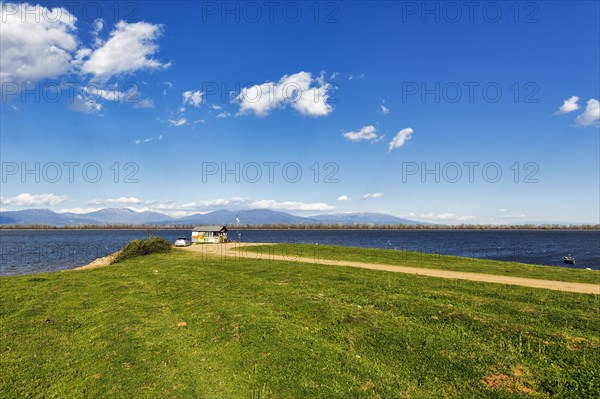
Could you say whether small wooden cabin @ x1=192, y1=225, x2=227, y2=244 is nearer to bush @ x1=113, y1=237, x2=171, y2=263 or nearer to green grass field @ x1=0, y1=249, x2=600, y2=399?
bush @ x1=113, y1=237, x2=171, y2=263

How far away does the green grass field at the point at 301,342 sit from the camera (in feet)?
34.5

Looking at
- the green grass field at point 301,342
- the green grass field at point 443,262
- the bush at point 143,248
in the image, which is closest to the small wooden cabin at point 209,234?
the bush at point 143,248

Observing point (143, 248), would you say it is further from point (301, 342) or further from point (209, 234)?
point (301, 342)

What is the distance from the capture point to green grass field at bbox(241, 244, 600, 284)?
31.1 meters

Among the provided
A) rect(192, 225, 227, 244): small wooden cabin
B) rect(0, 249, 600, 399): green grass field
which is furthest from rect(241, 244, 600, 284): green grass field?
rect(192, 225, 227, 244): small wooden cabin

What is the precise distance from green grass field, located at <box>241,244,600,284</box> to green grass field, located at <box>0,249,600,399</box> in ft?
34.9

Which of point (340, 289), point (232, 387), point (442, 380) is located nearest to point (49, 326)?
point (232, 387)

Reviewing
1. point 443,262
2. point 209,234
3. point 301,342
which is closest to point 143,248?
point 209,234

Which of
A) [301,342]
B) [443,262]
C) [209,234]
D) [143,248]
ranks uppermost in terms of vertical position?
[209,234]

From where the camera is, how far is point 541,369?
37.7 feet

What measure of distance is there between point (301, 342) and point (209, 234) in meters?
65.6

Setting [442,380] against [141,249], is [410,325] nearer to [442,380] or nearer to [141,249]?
[442,380]

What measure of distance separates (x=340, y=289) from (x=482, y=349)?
1042cm

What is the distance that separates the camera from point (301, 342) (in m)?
13.5
